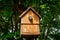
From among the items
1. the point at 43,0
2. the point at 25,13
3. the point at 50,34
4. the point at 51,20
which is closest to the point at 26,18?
the point at 25,13

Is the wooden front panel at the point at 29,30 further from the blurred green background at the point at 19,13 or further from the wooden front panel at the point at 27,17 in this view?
the blurred green background at the point at 19,13

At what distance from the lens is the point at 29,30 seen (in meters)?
2.44

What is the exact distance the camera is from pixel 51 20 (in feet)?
15.3

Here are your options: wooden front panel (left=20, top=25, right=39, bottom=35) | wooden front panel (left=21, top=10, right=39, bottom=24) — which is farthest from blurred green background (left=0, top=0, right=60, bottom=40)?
wooden front panel (left=20, top=25, right=39, bottom=35)

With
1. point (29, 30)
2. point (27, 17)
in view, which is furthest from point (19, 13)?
point (29, 30)

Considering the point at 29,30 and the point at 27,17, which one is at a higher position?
the point at 27,17

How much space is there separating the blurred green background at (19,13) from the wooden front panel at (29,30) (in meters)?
0.29

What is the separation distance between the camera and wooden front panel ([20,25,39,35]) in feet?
7.87

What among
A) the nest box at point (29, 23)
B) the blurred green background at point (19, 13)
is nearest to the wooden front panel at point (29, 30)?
the nest box at point (29, 23)

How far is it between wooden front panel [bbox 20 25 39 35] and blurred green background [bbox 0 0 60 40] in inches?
11.2

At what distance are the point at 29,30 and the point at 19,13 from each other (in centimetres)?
36

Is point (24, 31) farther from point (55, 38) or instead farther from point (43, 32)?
point (55, 38)

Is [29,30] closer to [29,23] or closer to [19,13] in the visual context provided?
[29,23]

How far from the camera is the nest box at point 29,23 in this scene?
7.99 ft
